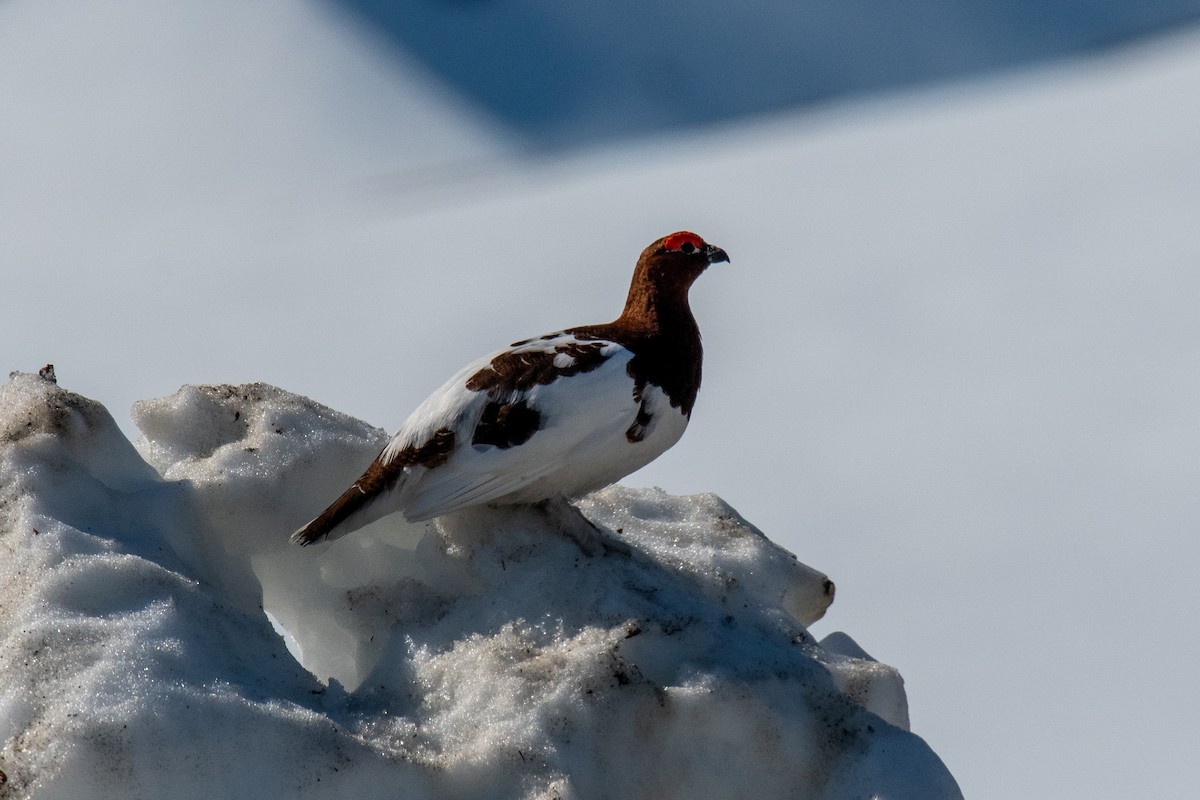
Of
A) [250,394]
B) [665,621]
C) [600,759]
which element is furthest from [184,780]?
[250,394]

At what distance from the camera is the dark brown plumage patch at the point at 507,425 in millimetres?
3428

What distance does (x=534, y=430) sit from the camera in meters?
3.43

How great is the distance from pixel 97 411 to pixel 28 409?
158 mm

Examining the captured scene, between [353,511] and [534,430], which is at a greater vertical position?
[534,430]

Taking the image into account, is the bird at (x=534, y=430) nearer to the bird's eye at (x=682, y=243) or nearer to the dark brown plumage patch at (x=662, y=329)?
the dark brown plumage patch at (x=662, y=329)

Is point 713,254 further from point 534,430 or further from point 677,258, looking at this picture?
point 534,430

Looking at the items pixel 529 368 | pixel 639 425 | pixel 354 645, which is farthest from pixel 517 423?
pixel 354 645

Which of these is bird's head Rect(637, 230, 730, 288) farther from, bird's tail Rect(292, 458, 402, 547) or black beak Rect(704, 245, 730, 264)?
bird's tail Rect(292, 458, 402, 547)

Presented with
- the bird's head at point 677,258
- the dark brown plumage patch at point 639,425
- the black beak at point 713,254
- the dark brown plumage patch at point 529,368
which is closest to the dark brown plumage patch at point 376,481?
the dark brown plumage patch at point 529,368

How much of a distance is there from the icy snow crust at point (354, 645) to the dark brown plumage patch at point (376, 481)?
0.66ft

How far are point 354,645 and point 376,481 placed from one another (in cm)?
42

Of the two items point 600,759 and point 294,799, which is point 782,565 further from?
point 294,799

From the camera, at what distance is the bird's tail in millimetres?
3408

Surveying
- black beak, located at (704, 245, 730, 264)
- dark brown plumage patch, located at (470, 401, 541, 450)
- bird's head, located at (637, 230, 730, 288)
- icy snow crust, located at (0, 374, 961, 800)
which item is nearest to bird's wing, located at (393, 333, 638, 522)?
dark brown plumage patch, located at (470, 401, 541, 450)
